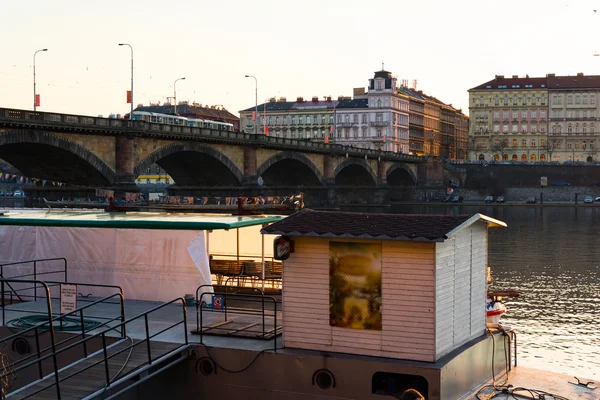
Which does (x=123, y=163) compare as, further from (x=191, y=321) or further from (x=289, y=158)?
(x=191, y=321)

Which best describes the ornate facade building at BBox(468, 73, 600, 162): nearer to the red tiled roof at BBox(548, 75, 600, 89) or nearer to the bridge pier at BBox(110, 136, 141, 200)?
the red tiled roof at BBox(548, 75, 600, 89)

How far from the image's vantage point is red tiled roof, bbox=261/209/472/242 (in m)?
16.0

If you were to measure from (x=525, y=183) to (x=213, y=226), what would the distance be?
13844cm

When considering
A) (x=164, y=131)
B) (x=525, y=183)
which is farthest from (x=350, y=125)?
(x=164, y=131)

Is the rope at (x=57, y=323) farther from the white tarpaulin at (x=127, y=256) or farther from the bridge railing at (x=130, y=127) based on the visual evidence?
the bridge railing at (x=130, y=127)

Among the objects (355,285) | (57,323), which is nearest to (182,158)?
(57,323)

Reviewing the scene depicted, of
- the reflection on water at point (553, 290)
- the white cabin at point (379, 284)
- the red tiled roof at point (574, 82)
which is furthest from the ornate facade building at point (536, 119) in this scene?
the white cabin at point (379, 284)

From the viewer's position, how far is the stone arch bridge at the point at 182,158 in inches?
2522

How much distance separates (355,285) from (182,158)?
69.2 meters

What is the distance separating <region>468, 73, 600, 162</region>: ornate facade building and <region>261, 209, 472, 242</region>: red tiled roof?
562 feet

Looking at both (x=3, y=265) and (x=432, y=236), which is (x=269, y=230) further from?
(x=3, y=265)

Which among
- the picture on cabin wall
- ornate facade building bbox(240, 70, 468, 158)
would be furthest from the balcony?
the picture on cabin wall

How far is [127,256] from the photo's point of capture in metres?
21.9

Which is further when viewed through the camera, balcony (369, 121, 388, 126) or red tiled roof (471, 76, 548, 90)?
red tiled roof (471, 76, 548, 90)
